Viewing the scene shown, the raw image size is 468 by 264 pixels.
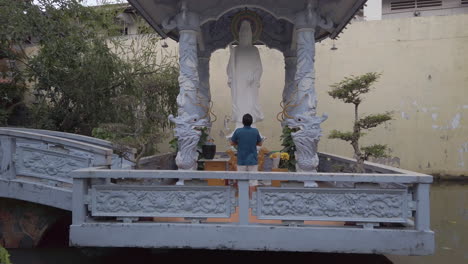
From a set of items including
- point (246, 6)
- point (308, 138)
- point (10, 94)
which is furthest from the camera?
point (10, 94)

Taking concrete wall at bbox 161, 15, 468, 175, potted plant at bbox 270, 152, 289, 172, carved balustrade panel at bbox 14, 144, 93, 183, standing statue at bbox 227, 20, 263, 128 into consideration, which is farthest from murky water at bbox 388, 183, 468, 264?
carved balustrade panel at bbox 14, 144, 93, 183

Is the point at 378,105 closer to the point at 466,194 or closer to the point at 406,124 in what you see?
the point at 406,124

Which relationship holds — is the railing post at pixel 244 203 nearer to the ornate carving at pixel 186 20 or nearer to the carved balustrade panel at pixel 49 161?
the carved balustrade panel at pixel 49 161

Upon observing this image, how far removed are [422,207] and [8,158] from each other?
498 centimetres

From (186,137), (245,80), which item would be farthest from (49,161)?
(245,80)

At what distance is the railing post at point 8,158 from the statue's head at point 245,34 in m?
3.68

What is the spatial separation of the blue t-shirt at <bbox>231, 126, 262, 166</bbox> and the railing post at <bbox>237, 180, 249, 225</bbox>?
1030 mm

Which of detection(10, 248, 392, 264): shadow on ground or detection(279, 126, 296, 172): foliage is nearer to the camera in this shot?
detection(10, 248, 392, 264): shadow on ground

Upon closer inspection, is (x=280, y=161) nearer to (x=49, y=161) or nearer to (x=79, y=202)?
(x=79, y=202)

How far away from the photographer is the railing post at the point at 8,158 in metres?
5.21

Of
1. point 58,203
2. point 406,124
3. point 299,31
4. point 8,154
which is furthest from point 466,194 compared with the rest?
point 8,154

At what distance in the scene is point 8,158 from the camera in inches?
206

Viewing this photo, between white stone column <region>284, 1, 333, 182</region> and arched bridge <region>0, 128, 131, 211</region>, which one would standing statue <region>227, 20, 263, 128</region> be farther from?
arched bridge <region>0, 128, 131, 211</region>

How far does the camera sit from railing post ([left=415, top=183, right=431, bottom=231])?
373 centimetres
